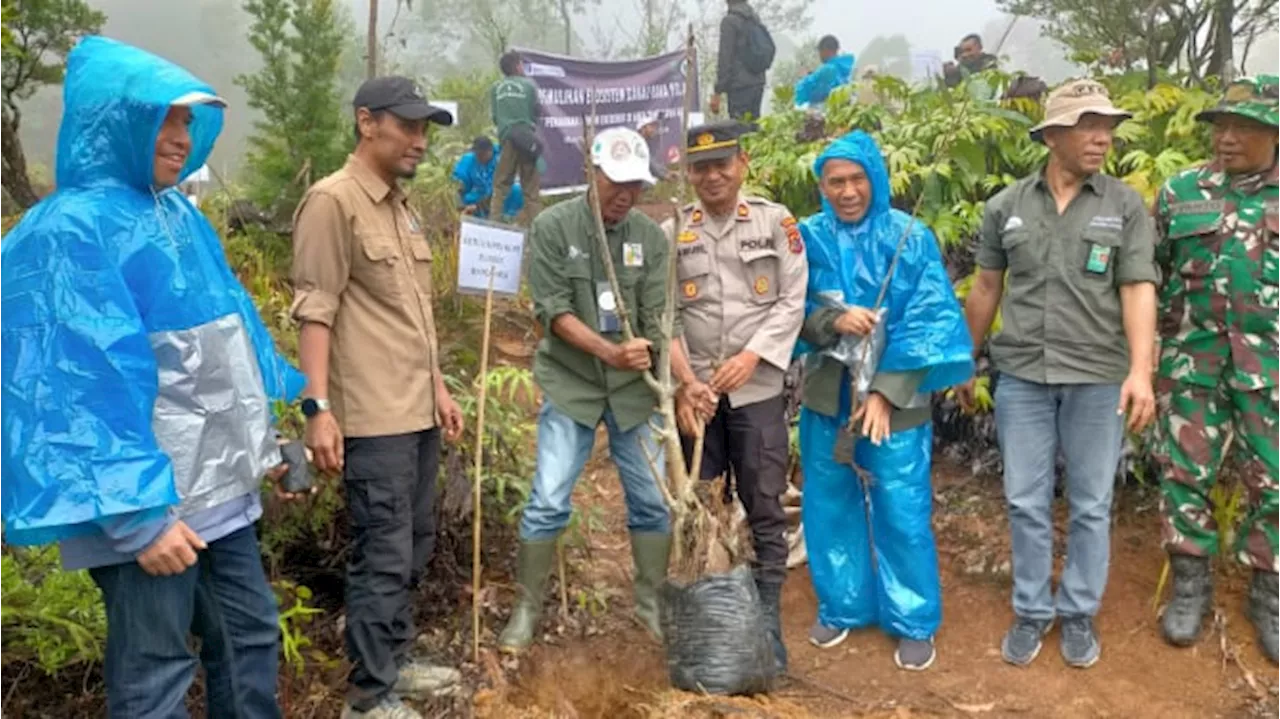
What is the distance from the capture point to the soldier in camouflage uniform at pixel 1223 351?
3359mm

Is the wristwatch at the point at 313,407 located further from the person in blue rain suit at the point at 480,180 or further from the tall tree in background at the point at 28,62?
the person in blue rain suit at the point at 480,180

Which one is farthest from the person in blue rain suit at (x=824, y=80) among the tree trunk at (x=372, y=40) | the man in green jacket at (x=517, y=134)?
the tree trunk at (x=372, y=40)

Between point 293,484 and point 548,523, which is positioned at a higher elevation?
point 293,484

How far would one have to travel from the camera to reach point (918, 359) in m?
3.37

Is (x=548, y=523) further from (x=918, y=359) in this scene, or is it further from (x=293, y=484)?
(x=918, y=359)

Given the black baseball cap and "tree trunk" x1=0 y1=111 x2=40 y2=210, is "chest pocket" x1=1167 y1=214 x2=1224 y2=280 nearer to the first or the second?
the black baseball cap

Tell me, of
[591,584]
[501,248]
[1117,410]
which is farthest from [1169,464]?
[501,248]

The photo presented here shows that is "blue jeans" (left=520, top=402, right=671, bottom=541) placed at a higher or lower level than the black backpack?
lower

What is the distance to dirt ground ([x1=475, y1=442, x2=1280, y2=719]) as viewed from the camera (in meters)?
3.18

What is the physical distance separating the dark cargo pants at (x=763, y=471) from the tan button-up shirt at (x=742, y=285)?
0.06 metres

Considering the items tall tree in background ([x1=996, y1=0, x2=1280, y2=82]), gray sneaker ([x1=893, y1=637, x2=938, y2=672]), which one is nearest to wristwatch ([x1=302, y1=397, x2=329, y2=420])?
gray sneaker ([x1=893, y1=637, x2=938, y2=672])

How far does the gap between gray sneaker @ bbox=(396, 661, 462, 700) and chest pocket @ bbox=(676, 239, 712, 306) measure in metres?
1.41

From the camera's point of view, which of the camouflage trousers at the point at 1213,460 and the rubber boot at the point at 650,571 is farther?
the rubber boot at the point at 650,571

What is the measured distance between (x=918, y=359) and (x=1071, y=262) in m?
0.60
